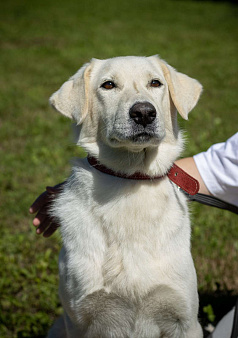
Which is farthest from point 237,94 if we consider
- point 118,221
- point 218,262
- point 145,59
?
point 118,221

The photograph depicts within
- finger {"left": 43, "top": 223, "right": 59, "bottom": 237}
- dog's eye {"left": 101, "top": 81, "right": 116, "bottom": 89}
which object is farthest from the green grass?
dog's eye {"left": 101, "top": 81, "right": 116, "bottom": 89}

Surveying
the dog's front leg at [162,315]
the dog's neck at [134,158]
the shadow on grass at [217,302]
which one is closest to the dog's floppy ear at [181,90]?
the dog's neck at [134,158]

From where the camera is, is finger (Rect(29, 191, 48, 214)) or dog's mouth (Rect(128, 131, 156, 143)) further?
finger (Rect(29, 191, 48, 214))

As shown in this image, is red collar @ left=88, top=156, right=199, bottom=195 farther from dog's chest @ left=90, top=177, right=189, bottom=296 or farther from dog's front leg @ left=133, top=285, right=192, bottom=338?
dog's front leg @ left=133, top=285, right=192, bottom=338

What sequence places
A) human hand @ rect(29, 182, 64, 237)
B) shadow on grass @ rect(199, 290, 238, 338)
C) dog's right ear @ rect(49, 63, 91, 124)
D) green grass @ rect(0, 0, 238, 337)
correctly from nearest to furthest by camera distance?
dog's right ear @ rect(49, 63, 91, 124), human hand @ rect(29, 182, 64, 237), shadow on grass @ rect(199, 290, 238, 338), green grass @ rect(0, 0, 238, 337)

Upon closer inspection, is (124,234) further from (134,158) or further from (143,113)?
(143,113)

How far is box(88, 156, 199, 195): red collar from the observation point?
234 cm

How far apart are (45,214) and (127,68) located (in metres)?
1.15

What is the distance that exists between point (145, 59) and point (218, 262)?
2065 millimetres

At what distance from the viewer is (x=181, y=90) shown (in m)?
2.58

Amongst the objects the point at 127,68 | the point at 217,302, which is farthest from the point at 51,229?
the point at 217,302

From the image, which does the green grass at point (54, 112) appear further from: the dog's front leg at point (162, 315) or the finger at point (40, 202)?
the dog's front leg at point (162, 315)

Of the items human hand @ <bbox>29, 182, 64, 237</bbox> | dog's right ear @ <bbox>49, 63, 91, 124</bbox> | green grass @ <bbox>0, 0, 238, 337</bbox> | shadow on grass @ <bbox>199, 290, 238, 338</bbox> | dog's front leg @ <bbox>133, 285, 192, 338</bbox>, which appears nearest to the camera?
dog's front leg @ <bbox>133, 285, 192, 338</bbox>

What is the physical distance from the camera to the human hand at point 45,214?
272 cm
